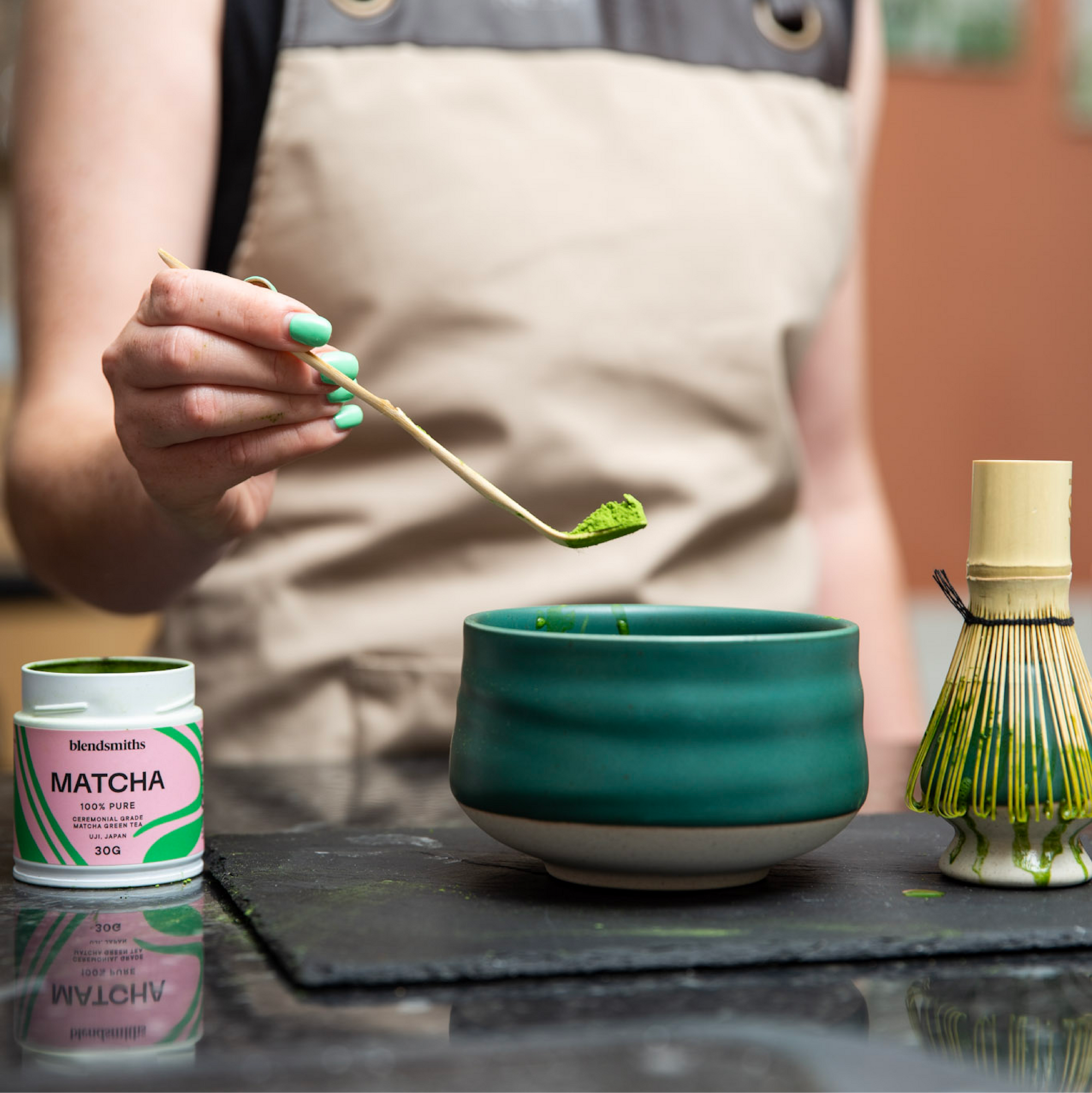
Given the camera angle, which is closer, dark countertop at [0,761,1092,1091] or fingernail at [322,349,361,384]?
dark countertop at [0,761,1092,1091]

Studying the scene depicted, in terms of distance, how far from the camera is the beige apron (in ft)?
3.18

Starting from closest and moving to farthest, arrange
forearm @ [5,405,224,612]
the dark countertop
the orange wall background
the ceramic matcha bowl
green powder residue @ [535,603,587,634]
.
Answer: the dark countertop, the ceramic matcha bowl, green powder residue @ [535,603,587,634], forearm @ [5,405,224,612], the orange wall background

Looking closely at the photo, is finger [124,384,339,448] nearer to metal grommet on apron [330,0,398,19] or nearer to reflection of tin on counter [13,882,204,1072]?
reflection of tin on counter [13,882,204,1072]

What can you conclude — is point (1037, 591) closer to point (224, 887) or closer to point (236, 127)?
point (224, 887)

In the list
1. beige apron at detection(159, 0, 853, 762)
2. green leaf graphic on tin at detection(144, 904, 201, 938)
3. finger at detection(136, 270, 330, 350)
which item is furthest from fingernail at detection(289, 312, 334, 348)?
beige apron at detection(159, 0, 853, 762)

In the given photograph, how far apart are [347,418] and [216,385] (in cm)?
6

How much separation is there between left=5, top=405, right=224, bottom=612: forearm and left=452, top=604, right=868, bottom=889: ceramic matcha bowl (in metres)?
0.30

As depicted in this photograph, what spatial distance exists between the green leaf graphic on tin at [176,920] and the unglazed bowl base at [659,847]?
115 millimetres

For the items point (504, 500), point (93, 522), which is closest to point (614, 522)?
point (504, 500)

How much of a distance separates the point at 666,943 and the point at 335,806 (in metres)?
0.31

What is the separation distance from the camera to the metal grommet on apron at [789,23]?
110 centimetres

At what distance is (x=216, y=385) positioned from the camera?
610mm

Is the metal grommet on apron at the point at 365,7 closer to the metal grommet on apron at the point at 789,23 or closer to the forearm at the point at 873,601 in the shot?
the metal grommet on apron at the point at 789,23

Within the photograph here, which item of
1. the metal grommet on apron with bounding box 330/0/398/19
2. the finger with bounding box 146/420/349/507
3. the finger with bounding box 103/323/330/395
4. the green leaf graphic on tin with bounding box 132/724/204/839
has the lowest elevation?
the green leaf graphic on tin with bounding box 132/724/204/839
